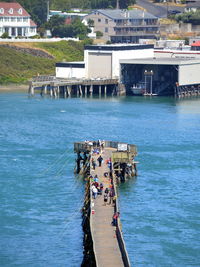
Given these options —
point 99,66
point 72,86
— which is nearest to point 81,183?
point 72,86

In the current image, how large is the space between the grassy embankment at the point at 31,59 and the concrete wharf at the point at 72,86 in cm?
716

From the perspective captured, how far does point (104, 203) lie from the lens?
5366 cm

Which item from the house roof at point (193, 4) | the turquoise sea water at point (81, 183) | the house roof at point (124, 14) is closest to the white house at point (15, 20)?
the house roof at point (124, 14)

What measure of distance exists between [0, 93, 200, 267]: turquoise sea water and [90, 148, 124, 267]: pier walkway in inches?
67.9

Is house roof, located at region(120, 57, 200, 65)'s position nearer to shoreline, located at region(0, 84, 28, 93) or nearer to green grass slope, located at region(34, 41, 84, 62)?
shoreline, located at region(0, 84, 28, 93)

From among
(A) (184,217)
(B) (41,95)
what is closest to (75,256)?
(A) (184,217)

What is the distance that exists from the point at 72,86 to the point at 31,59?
62.7 ft

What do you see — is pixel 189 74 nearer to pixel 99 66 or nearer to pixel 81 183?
pixel 99 66

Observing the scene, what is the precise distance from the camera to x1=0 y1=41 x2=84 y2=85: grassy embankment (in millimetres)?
132300

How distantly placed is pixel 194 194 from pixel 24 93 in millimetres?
61658

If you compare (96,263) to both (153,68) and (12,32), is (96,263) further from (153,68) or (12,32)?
(12,32)

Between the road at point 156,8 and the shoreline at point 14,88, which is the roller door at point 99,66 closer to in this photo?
the shoreline at point 14,88

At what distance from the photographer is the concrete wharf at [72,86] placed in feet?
391

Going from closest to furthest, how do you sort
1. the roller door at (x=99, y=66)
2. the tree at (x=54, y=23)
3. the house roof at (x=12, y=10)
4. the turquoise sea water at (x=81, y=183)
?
the turquoise sea water at (x=81, y=183) < the roller door at (x=99, y=66) < the house roof at (x=12, y=10) < the tree at (x=54, y=23)
